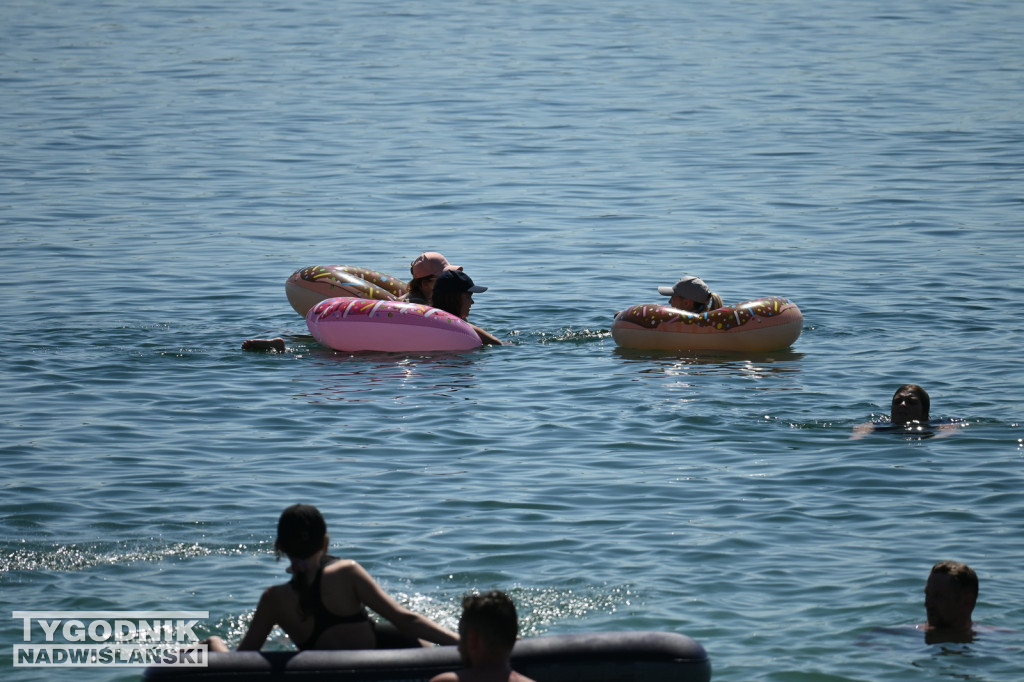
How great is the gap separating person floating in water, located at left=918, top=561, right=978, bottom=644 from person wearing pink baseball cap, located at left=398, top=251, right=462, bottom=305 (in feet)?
23.8

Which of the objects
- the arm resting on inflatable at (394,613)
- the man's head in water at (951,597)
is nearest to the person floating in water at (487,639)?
the arm resting on inflatable at (394,613)

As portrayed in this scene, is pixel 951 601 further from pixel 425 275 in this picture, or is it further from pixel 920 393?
pixel 425 275

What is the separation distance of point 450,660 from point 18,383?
7700 millimetres

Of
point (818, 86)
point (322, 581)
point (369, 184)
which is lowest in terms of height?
point (322, 581)

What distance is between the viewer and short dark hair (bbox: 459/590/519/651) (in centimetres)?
573

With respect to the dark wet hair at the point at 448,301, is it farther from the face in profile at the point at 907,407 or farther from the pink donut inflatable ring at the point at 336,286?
the face in profile at the point at 907,407

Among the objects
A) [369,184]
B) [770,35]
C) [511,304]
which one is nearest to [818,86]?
[770,35]

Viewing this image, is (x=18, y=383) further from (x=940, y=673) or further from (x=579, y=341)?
(x=940, y=673)

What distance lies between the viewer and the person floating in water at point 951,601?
737cm

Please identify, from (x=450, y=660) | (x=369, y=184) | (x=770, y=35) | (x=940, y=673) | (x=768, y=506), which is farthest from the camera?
(x=770, y=35)

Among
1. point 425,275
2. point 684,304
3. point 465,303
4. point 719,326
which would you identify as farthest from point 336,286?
point 719,326

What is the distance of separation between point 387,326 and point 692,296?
9.20 ft

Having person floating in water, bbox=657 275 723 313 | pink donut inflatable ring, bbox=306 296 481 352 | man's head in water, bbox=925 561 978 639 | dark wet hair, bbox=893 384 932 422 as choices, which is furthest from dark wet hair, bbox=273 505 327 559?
person floating in water, bbox=657 275 723 313

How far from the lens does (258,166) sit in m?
25.1
